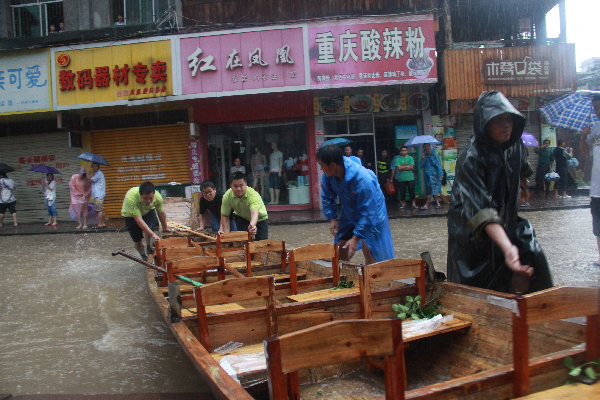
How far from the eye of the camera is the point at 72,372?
432 centimetres

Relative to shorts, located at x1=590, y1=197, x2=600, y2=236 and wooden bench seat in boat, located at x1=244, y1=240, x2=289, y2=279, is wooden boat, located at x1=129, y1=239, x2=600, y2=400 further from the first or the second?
shorts, located at x1=590, y1=197, x2=600, y2=236

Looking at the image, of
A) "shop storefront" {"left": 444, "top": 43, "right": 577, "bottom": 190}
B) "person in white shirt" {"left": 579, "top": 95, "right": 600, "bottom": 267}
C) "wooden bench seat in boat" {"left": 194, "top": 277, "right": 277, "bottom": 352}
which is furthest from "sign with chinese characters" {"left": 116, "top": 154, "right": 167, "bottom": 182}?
"wooden bench seat in boat" {"left": 194, "top": 277, "right": 277, "bottom": 352}

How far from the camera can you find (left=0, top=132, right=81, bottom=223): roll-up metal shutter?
16.3m

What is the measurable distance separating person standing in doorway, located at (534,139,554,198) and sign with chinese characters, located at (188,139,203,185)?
10010 mm

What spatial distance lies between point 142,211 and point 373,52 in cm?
805

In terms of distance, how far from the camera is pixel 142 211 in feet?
26.7

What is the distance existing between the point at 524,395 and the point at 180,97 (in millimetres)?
12892

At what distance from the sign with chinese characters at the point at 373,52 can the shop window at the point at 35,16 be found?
8.71m

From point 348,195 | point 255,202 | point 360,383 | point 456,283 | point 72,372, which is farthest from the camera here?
point 255,202

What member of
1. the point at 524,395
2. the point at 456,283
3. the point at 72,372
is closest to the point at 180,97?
the point at 72,372

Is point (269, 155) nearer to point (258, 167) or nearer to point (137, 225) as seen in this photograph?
point (258, 167)

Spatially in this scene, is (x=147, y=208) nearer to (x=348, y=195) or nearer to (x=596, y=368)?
(x=348, y=195)

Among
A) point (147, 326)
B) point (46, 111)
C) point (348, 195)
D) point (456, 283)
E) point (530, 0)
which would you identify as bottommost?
point (147, 326)

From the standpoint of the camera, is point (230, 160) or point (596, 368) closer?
point (596, 368)
